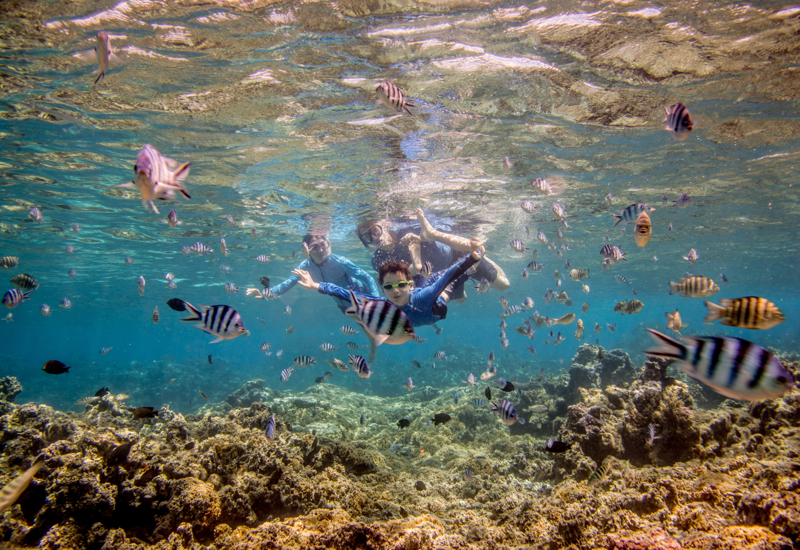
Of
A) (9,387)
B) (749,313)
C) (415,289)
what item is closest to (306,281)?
(415,289)

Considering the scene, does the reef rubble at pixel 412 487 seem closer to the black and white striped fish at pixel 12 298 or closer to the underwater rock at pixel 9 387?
the black and white striped fish at pixel 12 298

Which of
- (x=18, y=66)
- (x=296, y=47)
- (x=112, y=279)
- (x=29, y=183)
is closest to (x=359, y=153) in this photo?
(x=296, y=47)

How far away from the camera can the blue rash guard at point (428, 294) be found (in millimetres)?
6604

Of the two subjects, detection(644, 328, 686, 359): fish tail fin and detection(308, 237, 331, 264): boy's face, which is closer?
detection(644, 328, 686, 359): fish tail fin

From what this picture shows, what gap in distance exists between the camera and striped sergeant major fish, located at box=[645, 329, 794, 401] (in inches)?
98.0

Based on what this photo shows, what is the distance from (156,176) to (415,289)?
5296mm

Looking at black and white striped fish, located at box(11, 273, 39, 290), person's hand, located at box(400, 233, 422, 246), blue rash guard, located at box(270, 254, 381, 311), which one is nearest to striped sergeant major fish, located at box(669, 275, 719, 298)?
person's hand, located at box(400, 233, 422, 246)

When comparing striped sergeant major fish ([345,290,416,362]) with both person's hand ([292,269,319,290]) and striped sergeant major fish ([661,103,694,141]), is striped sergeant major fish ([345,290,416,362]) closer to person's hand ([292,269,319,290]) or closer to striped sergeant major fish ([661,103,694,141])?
person's hand ([292,269,319,290])

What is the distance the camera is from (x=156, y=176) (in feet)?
10.1

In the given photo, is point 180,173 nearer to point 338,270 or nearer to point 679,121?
point 679,121

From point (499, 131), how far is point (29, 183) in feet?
65.7

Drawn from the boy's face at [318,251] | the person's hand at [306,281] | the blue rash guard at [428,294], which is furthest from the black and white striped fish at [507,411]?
the boy's face at [318,251]

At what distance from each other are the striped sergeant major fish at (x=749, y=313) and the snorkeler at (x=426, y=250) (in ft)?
22.2

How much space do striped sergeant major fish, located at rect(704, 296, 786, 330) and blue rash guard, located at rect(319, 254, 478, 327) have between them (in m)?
3.49
